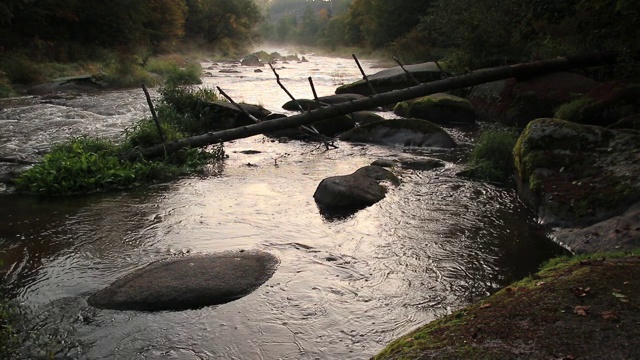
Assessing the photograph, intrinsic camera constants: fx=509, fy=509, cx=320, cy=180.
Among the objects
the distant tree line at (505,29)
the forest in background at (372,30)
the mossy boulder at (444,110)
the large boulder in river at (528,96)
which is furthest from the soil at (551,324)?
the mossy boulder at (444,110)

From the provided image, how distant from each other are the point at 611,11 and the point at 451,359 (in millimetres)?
10513

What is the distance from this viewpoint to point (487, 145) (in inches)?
426

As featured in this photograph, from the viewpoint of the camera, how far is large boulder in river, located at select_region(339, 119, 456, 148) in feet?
44.1

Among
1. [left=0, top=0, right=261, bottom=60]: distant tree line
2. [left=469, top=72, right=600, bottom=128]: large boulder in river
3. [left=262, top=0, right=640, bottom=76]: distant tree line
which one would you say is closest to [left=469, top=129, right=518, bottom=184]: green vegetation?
[left=262, top=0, right=640, bottom=76]: distant tree line

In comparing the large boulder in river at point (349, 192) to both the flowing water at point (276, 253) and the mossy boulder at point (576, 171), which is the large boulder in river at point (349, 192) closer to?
the flowing water at point (276, 253)

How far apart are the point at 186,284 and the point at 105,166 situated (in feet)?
18.3

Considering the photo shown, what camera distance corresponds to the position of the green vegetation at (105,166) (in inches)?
380

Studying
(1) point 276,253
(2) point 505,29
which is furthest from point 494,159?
(2) point 505,29

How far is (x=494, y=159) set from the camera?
10641 millimetres

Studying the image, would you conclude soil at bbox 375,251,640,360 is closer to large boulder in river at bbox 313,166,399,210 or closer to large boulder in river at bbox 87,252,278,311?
large boulder in river at bbox 87,252,278,311

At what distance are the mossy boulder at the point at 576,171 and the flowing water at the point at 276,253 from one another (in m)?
0.46

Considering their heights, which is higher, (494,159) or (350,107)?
(350,107)

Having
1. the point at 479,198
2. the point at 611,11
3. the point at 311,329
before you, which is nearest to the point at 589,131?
the point at 479,198

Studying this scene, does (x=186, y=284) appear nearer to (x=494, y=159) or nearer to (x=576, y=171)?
(x=576, y=171)
